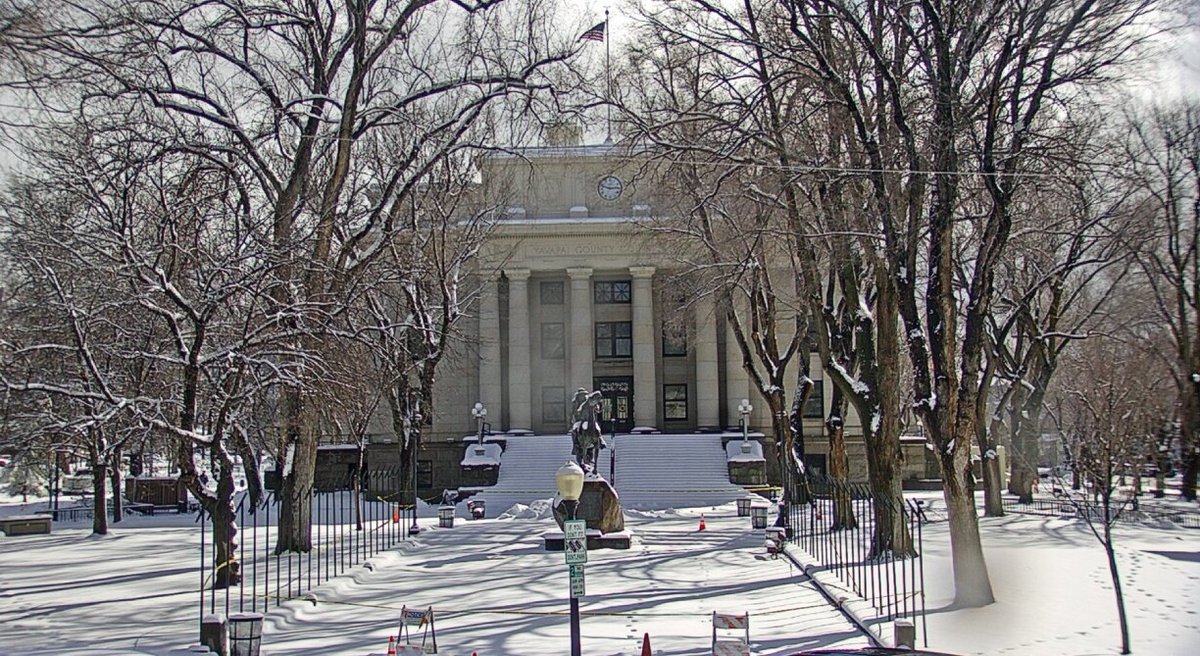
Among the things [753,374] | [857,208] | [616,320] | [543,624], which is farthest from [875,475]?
[616,320]

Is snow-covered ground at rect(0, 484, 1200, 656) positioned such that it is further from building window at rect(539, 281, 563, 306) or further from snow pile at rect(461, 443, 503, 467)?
building window at rect(539, 281, 563, 306)

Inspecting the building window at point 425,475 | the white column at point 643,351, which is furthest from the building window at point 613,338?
the building window at point 425,475

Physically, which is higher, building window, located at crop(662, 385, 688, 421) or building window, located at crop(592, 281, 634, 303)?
building window, located at crop(592, 281, 634, 303)

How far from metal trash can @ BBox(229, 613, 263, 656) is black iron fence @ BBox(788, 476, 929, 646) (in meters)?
7.26

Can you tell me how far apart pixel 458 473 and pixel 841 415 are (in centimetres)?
2815

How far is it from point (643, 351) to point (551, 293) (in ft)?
26.9

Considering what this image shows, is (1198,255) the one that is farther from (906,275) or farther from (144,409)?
(144,409)

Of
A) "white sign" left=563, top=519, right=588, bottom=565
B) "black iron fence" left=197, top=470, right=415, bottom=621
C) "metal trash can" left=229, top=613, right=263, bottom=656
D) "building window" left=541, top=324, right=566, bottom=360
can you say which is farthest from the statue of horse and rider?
"building window" left=541, top=324, right=566, bottom=360

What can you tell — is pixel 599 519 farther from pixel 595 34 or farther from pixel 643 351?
pixel 643 351

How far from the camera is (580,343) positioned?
58.2 metres

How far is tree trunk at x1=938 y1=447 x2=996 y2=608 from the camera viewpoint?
15.5 m

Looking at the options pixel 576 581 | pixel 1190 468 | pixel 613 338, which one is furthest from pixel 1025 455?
pixel 613 338

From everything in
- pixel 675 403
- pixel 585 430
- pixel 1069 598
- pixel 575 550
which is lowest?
pixel 1069 598

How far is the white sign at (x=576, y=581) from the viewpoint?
1215 cm
